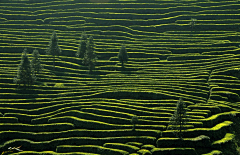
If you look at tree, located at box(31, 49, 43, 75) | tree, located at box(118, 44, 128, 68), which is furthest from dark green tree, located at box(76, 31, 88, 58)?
tree, located at box(31, 49, 43, 75)

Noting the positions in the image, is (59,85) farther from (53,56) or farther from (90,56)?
(53,56)

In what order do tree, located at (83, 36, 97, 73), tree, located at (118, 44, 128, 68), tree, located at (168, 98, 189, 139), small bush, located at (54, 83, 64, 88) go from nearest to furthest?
tree, located at (168, 98, 189, 139), small bush, located at (54, 83, 64, 88), tree, located at (83, 36, 97, 73), tree, located at (118, 44, 128, 68)

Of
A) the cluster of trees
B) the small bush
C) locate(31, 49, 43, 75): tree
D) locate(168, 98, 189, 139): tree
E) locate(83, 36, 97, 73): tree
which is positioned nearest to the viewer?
locate(168, 98, 189, 139): tree

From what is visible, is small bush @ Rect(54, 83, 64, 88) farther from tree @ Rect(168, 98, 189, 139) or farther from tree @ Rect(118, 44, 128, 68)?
tree @ Rect(168, 98, 189, 139)

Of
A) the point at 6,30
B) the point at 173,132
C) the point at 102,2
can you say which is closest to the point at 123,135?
the point at 173,132

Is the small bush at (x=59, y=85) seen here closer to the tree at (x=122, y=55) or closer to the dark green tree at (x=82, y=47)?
the dark green tree at (x=82, y=47)

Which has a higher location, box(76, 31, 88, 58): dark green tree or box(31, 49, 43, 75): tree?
box(76, 31, 88, 58): dark green tree

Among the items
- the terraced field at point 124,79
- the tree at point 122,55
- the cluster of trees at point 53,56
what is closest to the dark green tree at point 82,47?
the cluster of trees at point 53,56
